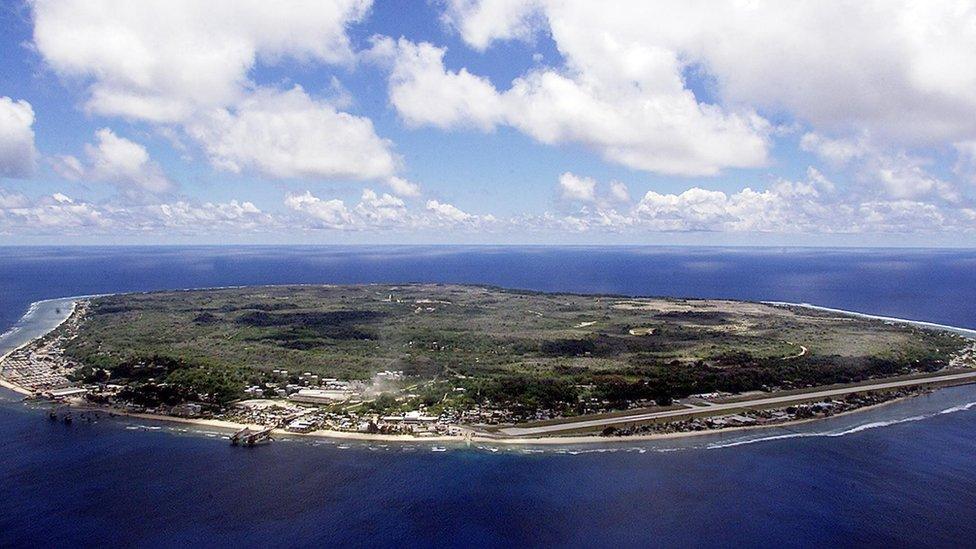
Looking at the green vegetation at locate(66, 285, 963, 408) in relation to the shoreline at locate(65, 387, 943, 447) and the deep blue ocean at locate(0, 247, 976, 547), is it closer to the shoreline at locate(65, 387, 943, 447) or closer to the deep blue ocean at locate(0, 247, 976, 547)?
the shoreline at locate(65, 387, 943, 447)

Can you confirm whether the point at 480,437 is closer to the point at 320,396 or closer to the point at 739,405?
the point at 320,396

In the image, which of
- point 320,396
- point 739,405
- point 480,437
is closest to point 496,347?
point 320,396

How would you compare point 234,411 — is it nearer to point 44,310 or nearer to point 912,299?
point 44,310

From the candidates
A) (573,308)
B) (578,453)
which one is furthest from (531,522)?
(573,308)

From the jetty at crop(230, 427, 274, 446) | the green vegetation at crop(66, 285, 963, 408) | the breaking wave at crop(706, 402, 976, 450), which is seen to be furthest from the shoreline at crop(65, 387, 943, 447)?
the green vegetation at crop(66, 285, 963, 408)

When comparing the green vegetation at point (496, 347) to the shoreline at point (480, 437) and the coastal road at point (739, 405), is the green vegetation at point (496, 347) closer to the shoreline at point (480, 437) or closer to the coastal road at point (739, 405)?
the coastal road at point (739, 405)

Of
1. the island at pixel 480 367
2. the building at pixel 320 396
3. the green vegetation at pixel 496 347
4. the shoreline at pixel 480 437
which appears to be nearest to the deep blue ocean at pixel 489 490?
the shoreline at pixel 480 437
